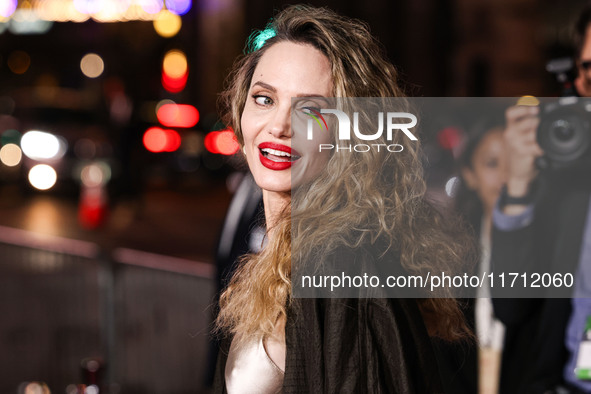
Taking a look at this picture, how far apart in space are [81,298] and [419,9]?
1436cm

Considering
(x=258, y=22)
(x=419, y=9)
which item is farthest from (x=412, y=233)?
(x=258, y=22)

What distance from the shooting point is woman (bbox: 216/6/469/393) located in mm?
1458

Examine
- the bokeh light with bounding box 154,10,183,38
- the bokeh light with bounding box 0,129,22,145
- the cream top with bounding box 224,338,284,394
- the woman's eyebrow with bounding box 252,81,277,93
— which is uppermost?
the bokeh light with bounding box 154,10,183,38

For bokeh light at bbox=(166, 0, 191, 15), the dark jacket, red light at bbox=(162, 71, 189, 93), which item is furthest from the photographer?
red light at bbox=(162, 71, 189, 93)

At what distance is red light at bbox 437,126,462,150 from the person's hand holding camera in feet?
3.11

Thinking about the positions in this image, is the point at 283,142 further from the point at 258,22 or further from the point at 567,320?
the point at 258,22

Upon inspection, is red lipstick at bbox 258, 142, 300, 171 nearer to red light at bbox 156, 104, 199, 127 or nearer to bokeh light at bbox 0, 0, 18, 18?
red light at bbox 156, 104, 199, 127

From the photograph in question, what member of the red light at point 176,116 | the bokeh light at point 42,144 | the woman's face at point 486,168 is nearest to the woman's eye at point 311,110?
the woman's face at point 486,168

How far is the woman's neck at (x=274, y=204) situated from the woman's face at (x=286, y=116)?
26mm

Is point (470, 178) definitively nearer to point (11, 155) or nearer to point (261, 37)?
point (261, 37)

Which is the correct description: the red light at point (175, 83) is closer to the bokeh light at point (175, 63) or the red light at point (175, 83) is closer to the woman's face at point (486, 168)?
the bokeh light at point (175, 63)

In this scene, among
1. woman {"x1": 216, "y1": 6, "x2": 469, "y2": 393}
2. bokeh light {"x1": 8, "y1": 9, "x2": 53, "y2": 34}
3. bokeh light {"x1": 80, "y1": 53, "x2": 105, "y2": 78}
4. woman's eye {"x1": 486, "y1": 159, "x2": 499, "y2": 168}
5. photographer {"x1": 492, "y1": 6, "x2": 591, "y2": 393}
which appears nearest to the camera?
woman {"x1": 216, "y1": 6, "x2": 469, "y2": 393}

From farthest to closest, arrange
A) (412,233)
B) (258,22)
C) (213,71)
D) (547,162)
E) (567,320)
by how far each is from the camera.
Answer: (213,71)
(258,22)
(547,162)
(567,320)
(412,233)

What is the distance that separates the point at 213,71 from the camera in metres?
24.4
